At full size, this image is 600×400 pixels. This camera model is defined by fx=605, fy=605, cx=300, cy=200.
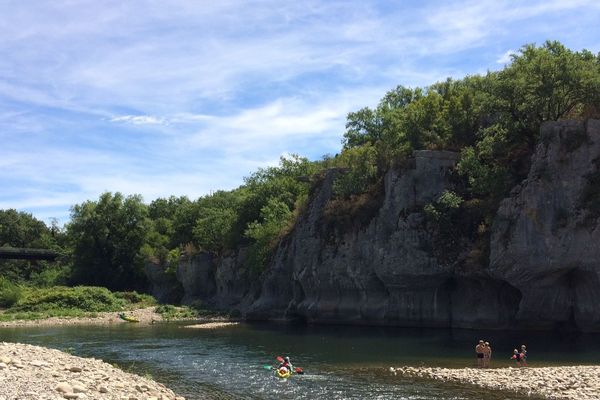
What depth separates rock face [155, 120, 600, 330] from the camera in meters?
41.7

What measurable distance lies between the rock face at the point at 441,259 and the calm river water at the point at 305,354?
104 inches

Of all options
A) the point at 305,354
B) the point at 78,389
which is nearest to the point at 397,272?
the point at 305,354

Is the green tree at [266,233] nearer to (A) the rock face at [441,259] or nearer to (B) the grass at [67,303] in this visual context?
(A) the rock face at [441,259]

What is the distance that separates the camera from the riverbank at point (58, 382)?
17695mm

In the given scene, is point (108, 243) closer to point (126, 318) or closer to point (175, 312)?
point (175, 312)

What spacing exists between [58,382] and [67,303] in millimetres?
65040

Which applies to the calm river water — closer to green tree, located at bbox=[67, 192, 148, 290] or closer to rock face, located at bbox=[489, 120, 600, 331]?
rock face, located at bbox=[489, 120, 600, 331]

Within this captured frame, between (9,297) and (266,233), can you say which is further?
(9,297)

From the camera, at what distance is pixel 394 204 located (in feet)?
177

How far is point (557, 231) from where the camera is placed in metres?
41.3

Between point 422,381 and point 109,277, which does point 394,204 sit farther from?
point 109,277

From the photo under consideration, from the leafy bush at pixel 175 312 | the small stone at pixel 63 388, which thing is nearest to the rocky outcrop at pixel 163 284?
the leafy bush at pixel 175 312

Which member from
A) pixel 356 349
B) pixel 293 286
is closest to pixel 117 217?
pixel 293 286

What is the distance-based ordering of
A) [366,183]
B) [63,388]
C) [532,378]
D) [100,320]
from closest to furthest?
1. [63,388]
2. [532,378]
3. [366,183]
4. [100,320]
